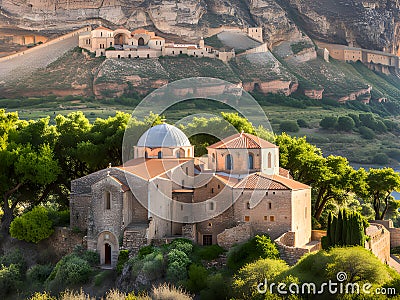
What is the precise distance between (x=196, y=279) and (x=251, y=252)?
2.88 meters

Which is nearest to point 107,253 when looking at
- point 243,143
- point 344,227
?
point 243,143

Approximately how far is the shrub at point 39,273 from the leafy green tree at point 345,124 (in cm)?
7302

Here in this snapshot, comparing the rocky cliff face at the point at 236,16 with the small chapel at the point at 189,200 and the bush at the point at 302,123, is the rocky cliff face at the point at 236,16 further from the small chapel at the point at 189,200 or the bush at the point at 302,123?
the small chapel at the point at 189,200

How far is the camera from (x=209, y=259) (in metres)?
37.4

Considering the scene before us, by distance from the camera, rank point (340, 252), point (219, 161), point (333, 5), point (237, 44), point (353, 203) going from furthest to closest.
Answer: point (333, 5) < point (237, 44) < point (353, 203) < point (219, 161) < point (340, 252)

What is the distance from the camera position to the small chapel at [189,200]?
38594 mm

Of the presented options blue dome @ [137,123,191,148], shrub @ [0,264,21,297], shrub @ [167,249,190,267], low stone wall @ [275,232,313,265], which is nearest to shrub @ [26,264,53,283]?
shrub @ [0,264,21,297]

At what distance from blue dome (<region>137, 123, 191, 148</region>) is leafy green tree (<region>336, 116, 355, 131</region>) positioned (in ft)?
221

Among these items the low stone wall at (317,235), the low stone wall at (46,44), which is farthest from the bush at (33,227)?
the low stone wall at (46,44)

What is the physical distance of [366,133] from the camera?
110m

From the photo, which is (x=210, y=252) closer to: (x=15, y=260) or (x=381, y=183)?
(x=15, y=260)

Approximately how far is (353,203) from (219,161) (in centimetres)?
Result: 2046

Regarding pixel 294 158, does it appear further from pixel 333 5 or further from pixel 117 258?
pixel 333 5

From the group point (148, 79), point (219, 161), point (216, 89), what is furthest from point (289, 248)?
point (148, 79)
